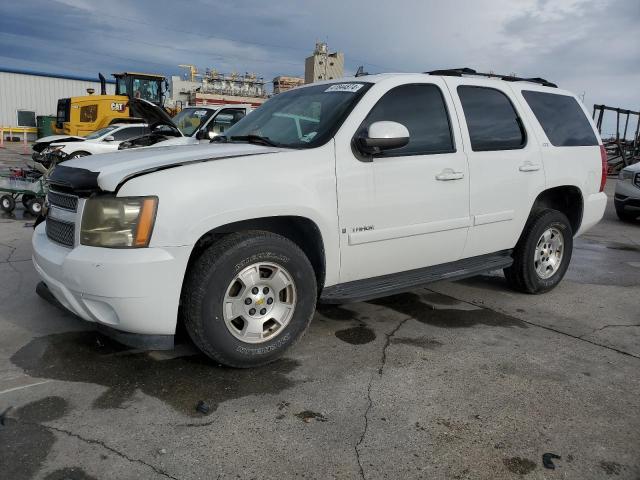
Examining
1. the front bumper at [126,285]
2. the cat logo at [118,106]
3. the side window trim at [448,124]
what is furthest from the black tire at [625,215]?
the cat logo at [118,106]

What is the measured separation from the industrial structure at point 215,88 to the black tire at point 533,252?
28108 mm

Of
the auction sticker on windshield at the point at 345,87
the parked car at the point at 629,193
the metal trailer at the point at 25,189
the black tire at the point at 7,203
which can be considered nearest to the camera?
the auction sticker on windshield at the point at 345,87

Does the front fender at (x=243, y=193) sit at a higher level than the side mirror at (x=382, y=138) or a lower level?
lower

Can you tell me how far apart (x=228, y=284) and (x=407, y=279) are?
1.42 m

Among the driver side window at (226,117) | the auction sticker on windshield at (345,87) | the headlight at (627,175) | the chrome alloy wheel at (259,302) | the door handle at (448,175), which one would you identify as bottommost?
the chrome alloy wheel at (259,302)

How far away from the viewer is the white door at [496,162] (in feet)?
13.5

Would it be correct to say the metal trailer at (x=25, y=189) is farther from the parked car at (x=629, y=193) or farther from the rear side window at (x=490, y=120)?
the parked car at (x=629, y=193)

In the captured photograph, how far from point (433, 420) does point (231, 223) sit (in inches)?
60.1

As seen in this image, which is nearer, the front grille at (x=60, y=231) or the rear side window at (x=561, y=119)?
the front grille at (x=60, y=231)

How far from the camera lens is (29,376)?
308 cm

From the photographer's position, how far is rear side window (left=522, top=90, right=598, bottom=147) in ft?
15.7

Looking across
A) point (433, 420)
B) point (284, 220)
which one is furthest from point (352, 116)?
point (433, 420)

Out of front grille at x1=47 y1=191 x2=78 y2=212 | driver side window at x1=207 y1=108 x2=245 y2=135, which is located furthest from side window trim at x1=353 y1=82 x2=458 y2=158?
driver side window at x1=207 y1=108 x2=245 y2=135

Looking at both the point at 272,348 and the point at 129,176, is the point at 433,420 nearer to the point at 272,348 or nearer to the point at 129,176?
the point at 272,348
